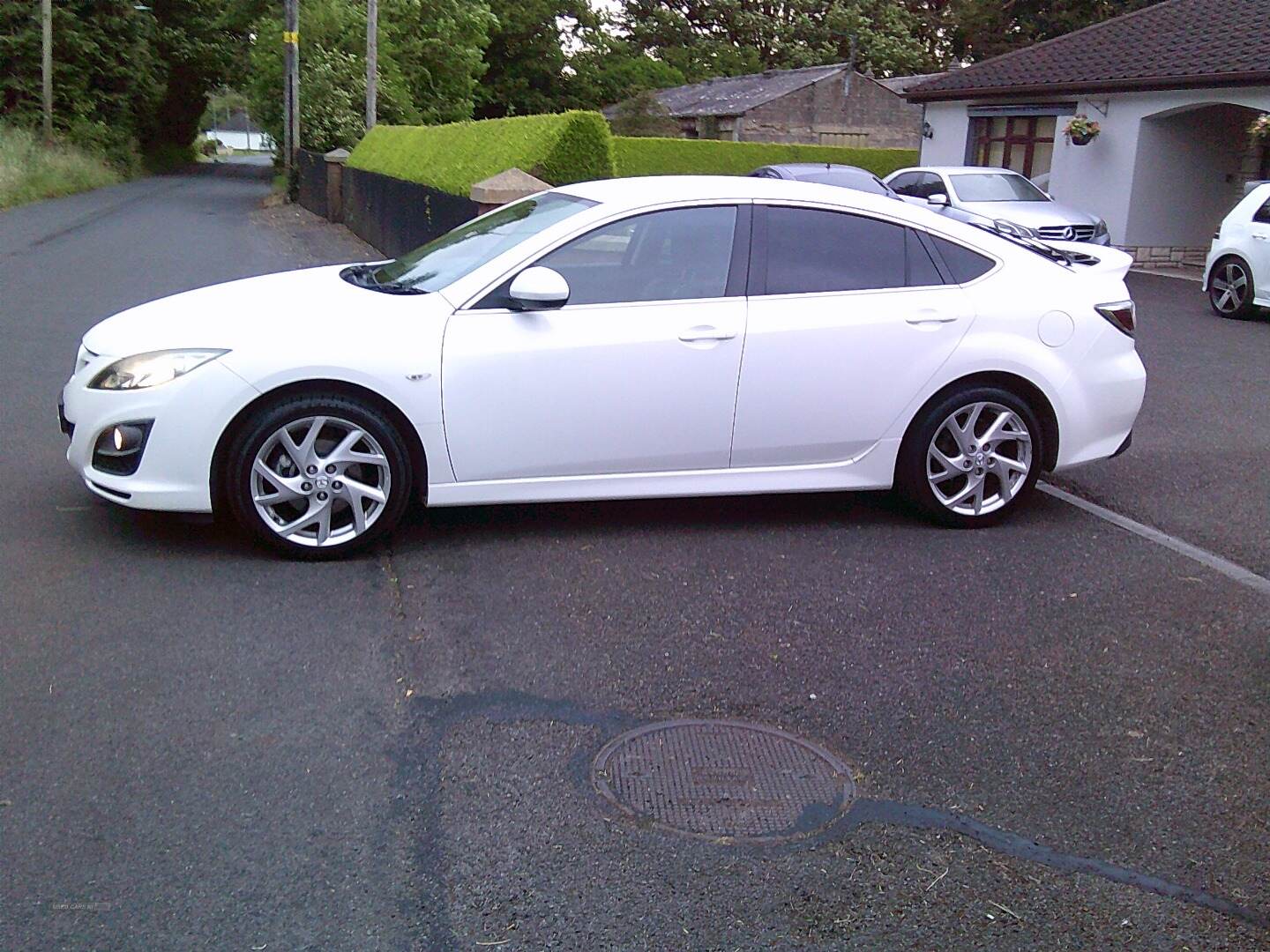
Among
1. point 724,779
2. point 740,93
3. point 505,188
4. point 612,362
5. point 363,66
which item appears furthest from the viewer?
point 740,93

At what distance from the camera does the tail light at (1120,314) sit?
6.73 metres

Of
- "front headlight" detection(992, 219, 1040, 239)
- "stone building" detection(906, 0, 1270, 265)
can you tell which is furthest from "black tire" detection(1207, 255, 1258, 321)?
"stone building" detection(906, 0, 1270, 265)

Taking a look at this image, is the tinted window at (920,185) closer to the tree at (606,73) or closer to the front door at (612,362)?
the front door at (612,362)

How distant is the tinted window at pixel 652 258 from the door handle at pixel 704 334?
19cm

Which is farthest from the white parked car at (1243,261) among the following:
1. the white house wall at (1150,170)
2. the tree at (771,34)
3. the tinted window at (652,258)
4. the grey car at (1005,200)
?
the tree at (771,34)

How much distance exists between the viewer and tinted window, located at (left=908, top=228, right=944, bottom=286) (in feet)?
21.4

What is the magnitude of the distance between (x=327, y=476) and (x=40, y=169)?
Answer: 3332 cm

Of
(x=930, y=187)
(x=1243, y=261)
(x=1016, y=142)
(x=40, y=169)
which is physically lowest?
(x=40, y=169)

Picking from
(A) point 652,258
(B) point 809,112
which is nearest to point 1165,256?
(A) point 652,258

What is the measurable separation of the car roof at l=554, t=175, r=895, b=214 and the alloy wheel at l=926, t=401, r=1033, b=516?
107cm

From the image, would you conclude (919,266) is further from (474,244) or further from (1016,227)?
(1016,227)

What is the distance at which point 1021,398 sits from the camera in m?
6.64

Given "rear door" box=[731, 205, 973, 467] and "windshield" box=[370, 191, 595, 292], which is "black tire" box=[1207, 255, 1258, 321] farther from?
"windshield" box=[370, 191, 595, 292]

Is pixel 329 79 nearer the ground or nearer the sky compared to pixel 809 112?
nearer the ground
